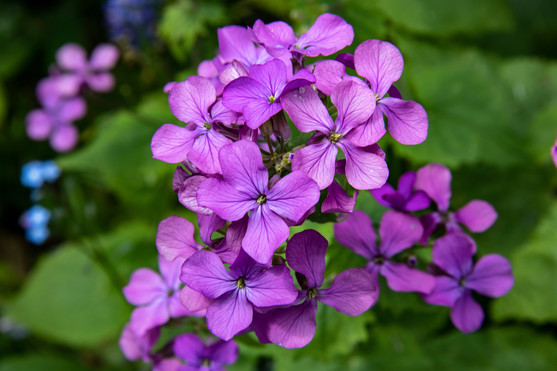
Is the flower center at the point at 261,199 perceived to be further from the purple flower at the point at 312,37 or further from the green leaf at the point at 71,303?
the green leaf at the point at 71,303

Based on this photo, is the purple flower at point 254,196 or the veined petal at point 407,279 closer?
the purple flower at point 254,196

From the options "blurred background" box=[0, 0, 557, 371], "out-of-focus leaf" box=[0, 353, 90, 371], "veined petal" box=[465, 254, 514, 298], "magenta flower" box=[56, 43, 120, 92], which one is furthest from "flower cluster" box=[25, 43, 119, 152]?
"veined petal" box=[465, 254, 514, 298]

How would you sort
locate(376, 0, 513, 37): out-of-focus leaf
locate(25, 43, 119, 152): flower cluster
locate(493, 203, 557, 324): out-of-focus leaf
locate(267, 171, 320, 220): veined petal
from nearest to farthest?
locate(267, 171, 320, 220): veined petal < locate(493, 203, 557, 324): out-of-focus leaf < locate(376, 0, 513, 37): out-of-focus leaf < locate(25, 43, 119, 152): flower cluster

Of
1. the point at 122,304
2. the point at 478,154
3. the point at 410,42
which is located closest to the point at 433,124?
the point at 478,154

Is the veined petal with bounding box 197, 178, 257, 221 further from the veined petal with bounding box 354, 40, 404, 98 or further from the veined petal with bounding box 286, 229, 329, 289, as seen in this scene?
the veined petal with bounding box 354, 40, 404, 98

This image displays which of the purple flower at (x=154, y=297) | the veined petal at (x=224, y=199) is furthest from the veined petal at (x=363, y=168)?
the purple flower at (x=154, y=297)

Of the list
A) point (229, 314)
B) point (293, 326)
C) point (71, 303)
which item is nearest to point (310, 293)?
point (293, 326)

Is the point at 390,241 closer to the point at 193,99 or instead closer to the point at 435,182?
the point at 435,182

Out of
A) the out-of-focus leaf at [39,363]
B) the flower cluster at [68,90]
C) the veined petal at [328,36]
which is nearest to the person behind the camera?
the veined petal at [328,36]
